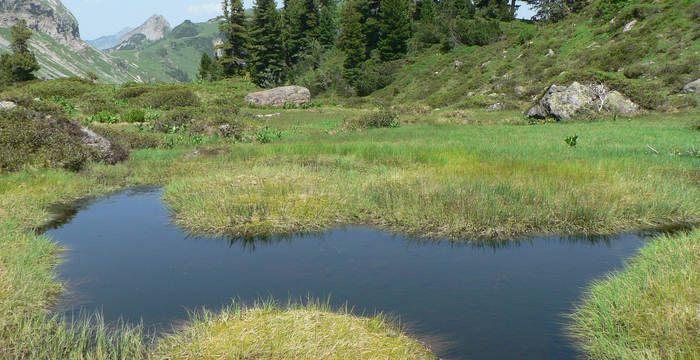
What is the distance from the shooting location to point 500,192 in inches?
448

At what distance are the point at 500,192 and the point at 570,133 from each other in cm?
1219

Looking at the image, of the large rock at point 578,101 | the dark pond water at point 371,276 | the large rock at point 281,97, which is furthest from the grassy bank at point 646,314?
the large rock at point 281,97

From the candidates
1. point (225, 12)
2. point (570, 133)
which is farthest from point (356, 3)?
point (570, 133)

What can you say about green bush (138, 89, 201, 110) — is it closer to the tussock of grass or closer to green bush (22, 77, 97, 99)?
green bush (22, 77, 97, 99)

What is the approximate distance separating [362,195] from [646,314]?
7.20 meters

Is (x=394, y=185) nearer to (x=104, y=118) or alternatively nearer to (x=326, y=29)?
(x=104, y=118)

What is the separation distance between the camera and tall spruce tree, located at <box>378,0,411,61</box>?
65.8 meters

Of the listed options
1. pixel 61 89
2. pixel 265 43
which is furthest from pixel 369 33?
pixel 61 89

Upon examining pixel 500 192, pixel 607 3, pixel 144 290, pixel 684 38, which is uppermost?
pixel 607 3

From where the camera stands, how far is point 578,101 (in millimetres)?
27656

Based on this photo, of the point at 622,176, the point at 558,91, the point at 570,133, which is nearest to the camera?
the point at 622,176

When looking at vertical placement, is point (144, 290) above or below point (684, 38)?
below

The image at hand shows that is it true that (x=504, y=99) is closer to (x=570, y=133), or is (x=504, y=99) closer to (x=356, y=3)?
(x=570, y=133)

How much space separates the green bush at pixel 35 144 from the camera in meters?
14.2
